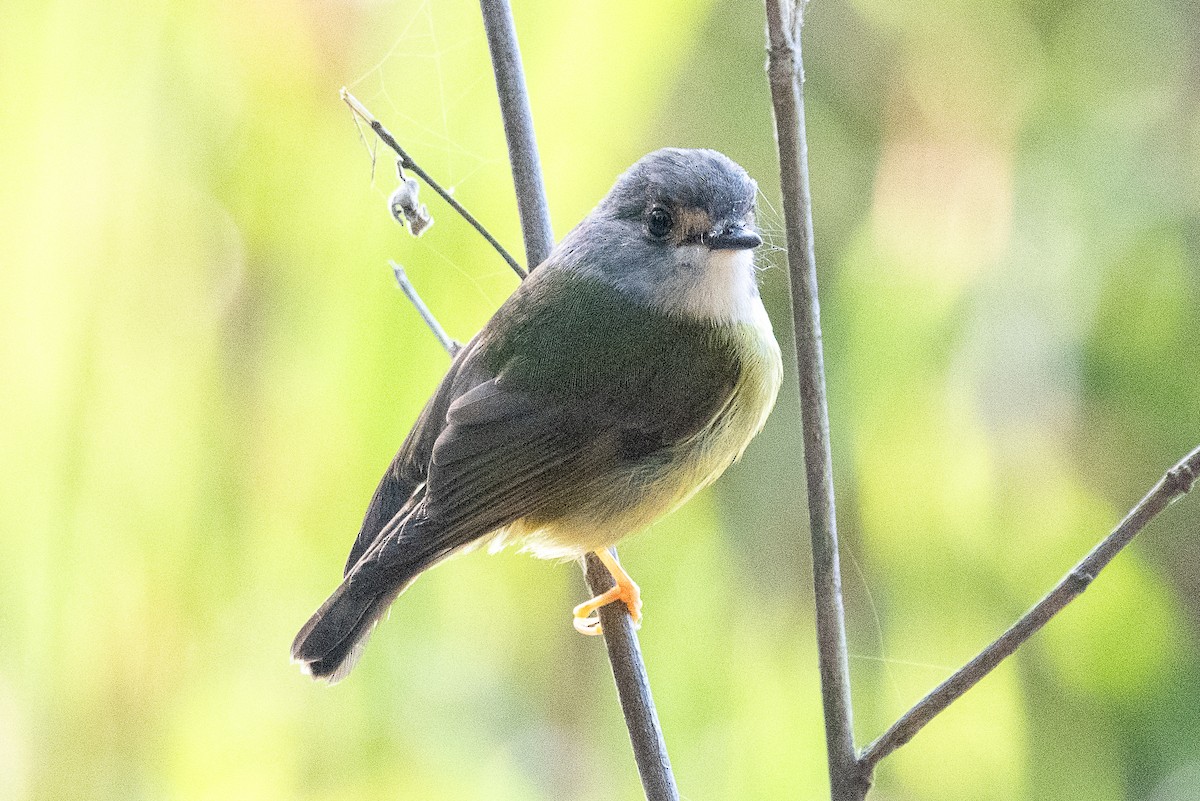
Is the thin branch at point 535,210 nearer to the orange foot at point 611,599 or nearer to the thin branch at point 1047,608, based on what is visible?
the orange foot at point 611,599

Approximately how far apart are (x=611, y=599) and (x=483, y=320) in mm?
485

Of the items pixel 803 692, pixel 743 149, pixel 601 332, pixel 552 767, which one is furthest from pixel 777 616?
pixel 743 149

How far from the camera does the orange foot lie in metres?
1.22

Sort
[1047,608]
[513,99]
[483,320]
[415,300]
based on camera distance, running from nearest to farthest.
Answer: [1047,608], [513,99], [415,300], [483,320]

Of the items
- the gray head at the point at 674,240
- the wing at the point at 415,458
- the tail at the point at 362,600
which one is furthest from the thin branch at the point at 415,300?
the tail at the point at 362,600

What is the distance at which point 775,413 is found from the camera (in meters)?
1.48

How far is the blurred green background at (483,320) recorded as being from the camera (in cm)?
139

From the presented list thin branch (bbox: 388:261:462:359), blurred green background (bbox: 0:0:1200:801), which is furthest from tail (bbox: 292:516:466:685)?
blurred green background (bbox: 0:0:1200:801)

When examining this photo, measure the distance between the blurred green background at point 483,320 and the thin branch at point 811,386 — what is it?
494 millimetres

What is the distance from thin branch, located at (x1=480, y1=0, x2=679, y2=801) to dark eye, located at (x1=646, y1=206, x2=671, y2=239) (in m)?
0.11

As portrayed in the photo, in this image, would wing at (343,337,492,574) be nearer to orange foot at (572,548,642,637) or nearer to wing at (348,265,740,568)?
wing at (348,265,740,568)

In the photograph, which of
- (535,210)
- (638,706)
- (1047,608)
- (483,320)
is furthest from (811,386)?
(483,320)

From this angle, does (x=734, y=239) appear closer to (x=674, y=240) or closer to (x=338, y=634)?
(x=674, y=240)

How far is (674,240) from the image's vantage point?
3.98 feet
